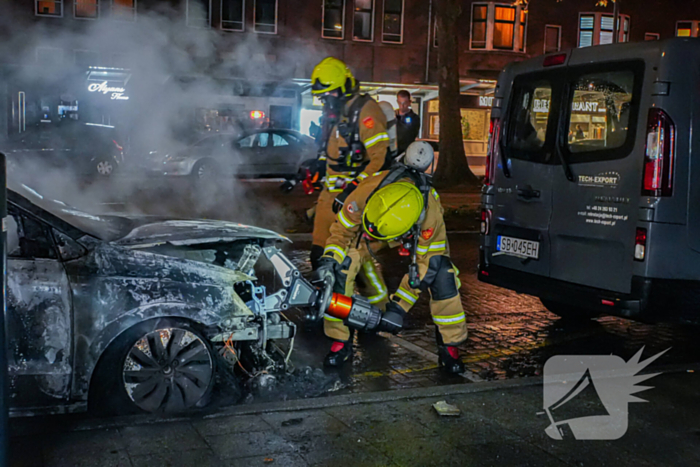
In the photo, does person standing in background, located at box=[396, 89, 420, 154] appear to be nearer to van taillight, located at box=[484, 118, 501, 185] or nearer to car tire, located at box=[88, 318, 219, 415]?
van taillight, located at box=[484, 118, 501, 185]

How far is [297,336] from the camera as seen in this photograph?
627cm

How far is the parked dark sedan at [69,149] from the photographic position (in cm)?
877

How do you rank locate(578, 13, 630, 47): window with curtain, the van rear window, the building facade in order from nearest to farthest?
the van rear window
the building facade
locate(578, 13, 630, 47): window with curtain

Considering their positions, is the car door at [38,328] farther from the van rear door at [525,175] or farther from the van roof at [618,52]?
the van roof at [618,52]

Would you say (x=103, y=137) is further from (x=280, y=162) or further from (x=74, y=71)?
(x=74, y=71)

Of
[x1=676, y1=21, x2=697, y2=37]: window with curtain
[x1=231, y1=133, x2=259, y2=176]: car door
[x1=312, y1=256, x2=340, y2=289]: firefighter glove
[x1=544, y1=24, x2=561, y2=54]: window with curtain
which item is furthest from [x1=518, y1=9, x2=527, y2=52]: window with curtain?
[x1=312, y1=256, x2=340, y2=289]: firefighter glove

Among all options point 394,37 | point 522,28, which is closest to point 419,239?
point 394,37

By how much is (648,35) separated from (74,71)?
29404 millimetres

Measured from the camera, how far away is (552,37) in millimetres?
31438

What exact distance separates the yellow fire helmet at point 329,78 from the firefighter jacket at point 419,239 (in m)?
1.18

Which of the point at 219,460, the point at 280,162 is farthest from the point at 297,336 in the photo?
the point at 280,162

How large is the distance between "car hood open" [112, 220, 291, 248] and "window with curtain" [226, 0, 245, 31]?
10.7 m

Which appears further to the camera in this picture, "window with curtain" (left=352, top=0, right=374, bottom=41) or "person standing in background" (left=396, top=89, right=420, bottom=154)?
"window with curtain" (left=352, top=0, right=374, bottom=41)

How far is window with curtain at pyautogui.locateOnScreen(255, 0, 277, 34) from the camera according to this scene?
24422mm
